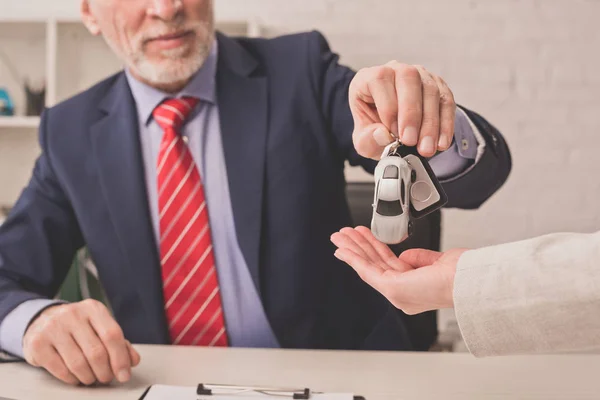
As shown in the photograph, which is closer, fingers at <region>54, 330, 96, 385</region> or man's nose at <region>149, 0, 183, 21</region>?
fingers at <region>54, 330, 96, 385</region>

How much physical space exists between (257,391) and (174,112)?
386 mm

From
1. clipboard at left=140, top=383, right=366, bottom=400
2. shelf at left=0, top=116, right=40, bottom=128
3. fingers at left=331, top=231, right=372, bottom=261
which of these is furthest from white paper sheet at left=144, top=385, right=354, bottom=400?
shelf at left=0, top=116, right=40, bottom=128

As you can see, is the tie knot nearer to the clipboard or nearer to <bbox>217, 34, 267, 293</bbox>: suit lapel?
<bbox>217, 34, 267, 293</bbox>: suit lapel

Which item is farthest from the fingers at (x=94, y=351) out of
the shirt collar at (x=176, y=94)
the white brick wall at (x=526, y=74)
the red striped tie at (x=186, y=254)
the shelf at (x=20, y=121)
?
the shelf at (x=20, y=121)

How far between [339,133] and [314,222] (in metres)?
0.11

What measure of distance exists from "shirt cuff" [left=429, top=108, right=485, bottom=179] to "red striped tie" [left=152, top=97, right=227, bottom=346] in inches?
13.2

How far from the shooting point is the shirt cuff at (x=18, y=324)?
2.40 ft

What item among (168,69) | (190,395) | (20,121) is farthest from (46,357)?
(20,121)

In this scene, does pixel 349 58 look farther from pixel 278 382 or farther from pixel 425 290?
pixel 425 290

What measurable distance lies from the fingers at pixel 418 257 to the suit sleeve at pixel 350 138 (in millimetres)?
65

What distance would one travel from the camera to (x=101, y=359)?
0.66 metres

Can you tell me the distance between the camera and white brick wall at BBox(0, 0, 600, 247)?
143 cm

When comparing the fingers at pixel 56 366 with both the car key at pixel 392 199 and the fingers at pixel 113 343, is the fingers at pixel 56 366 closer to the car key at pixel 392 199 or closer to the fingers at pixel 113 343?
the fingers at pixel 113 343

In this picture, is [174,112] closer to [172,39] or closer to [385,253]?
[172,39]
